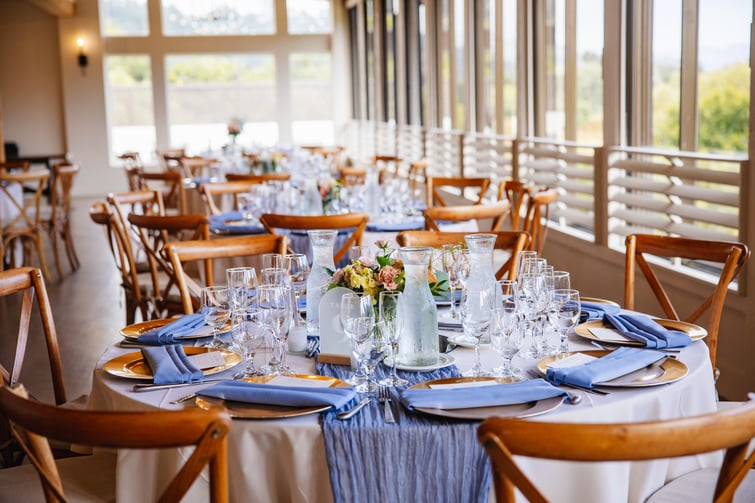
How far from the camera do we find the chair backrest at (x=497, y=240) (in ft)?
11.0

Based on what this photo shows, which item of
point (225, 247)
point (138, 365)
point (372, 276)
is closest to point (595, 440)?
point (372, 276)

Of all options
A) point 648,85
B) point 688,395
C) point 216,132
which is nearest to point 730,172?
point 648,85

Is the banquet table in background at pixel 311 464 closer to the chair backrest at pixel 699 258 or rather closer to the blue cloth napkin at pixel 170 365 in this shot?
the blue cloth napkin at pixel 170 365

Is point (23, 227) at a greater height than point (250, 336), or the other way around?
point (250, 336)

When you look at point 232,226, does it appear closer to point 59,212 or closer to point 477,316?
point 477,316

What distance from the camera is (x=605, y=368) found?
6.56 ft

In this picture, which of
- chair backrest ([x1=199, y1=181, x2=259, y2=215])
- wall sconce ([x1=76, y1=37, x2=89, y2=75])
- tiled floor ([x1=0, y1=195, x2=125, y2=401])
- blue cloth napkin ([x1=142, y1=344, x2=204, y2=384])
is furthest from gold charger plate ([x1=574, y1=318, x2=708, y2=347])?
wall sconce ([x1=76, y1=37, x2=89, y2=75])

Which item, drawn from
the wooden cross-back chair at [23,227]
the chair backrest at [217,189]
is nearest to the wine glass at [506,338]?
the chair backrest at [217,189]

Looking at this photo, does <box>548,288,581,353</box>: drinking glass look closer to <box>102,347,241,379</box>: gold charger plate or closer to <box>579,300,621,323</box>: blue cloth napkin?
<box>579,300,621,323</box>: blue cloth napkin

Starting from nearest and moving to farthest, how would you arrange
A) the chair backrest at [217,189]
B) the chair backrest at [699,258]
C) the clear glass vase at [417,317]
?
the clear glass vase at [417,317] < the chair backrest at [699,258] < the chair backrest at [217,189]

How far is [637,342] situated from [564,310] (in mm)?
265

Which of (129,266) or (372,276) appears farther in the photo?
(129,266)

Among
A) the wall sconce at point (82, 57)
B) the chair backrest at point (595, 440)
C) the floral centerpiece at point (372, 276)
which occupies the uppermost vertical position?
the wall sconce at point (82, 57)

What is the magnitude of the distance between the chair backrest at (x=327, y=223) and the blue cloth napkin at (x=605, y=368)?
212 centimetres
